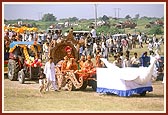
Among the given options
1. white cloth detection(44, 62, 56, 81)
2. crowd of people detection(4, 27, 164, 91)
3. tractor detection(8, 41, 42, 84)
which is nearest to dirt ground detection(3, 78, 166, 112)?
white cloth detection(44, 62, 56, 81)

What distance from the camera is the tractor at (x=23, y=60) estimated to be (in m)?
15.0

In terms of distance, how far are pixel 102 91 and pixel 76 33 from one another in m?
4.97

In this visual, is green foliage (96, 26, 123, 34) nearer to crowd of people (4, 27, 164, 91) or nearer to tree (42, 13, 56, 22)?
crowd of people (4, 27, 164, 91)

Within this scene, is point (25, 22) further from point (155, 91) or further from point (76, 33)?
point (155, 91)

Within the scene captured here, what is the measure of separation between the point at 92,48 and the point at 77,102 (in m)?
6.98

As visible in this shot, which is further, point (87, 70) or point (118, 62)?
point (118, 62)

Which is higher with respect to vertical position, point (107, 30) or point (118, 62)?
point (107, 30)

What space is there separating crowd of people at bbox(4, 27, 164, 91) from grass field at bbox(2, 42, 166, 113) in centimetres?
70

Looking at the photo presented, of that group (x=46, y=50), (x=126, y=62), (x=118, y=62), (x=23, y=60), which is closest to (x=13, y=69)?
(x=23, y=60)

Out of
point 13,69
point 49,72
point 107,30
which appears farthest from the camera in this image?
point 107,30

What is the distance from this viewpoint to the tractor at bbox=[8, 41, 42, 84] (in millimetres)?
15039

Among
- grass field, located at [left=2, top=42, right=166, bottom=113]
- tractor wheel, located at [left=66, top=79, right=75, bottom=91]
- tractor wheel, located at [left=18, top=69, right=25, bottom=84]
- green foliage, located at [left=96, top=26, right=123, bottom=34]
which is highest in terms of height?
green foliage, located at [left=96, top=26, right=123, bottom=34]

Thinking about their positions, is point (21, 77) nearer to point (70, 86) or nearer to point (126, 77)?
point (70, 86)

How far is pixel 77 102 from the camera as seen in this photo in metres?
12.1
